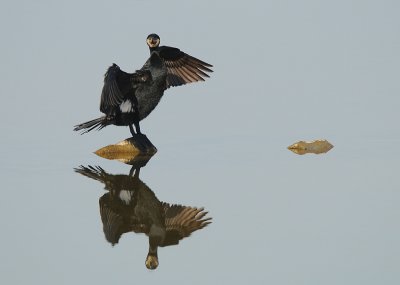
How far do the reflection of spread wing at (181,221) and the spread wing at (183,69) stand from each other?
158 inches

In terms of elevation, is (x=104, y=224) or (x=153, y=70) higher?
(x=153, y=70)

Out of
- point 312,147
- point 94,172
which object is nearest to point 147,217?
point 94,172

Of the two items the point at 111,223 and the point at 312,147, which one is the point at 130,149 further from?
the point at 111,223

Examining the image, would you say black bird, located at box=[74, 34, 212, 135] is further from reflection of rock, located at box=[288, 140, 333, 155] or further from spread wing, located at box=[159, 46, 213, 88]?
reflection of rock, located at box=[288, 140, 333, 155]

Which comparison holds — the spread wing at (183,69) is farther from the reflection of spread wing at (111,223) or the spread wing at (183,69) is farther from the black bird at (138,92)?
the reflection of spread wing at (111,223)

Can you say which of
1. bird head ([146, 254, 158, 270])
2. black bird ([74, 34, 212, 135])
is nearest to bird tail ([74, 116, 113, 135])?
black bird ([74, 34, 212, 135])

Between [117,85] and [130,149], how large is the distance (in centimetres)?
94

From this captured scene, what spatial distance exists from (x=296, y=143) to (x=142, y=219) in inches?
135

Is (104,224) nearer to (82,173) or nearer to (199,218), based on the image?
(199,218)

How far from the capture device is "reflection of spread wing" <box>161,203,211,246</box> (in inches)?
345

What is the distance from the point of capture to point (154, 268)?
7.83 metres

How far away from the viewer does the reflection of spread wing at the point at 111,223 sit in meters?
8.55

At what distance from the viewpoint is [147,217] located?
927 cm

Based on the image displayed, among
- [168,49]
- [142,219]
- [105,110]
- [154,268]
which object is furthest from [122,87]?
[154,268]
